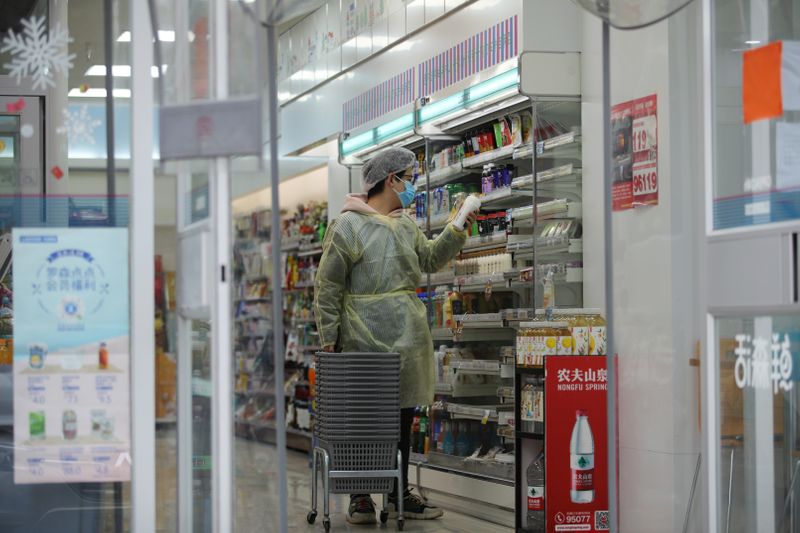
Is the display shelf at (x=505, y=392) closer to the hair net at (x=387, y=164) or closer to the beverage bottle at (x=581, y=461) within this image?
the beverage bottle at (x=581, y=461)

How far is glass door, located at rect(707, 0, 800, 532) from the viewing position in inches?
174

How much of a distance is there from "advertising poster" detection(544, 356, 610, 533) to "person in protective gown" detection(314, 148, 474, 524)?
957 mm

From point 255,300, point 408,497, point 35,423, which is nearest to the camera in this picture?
point 255,300

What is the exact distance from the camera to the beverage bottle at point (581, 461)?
564 centimetres

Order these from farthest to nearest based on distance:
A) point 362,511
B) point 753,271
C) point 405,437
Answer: point 405,437 → point 362,511 → point 753,271

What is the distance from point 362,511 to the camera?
6375 millimetres

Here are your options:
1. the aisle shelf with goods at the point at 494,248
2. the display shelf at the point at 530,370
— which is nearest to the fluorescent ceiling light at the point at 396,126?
the aisle shelf with goods at the point at 494,248

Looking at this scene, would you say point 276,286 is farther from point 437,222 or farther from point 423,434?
point 423,434

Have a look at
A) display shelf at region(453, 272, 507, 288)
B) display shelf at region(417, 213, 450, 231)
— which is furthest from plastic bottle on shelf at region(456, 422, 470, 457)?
display shelf at region(417, 213, 450, 231)

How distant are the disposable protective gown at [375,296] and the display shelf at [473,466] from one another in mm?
819

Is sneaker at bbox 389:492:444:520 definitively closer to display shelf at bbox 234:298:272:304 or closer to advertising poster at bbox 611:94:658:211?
advertising poster at bbox 611:94:658:211

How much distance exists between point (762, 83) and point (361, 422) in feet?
8.78

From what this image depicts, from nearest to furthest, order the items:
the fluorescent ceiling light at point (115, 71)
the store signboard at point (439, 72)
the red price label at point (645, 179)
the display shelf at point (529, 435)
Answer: the fluorescent ceiling light at point (115, 71)
the red price label at point (645, 179)
the display shelf at point (529, 435)
the store signboard at point (439, 72)

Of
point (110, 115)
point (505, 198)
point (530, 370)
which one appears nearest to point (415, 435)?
point (505, 198)
